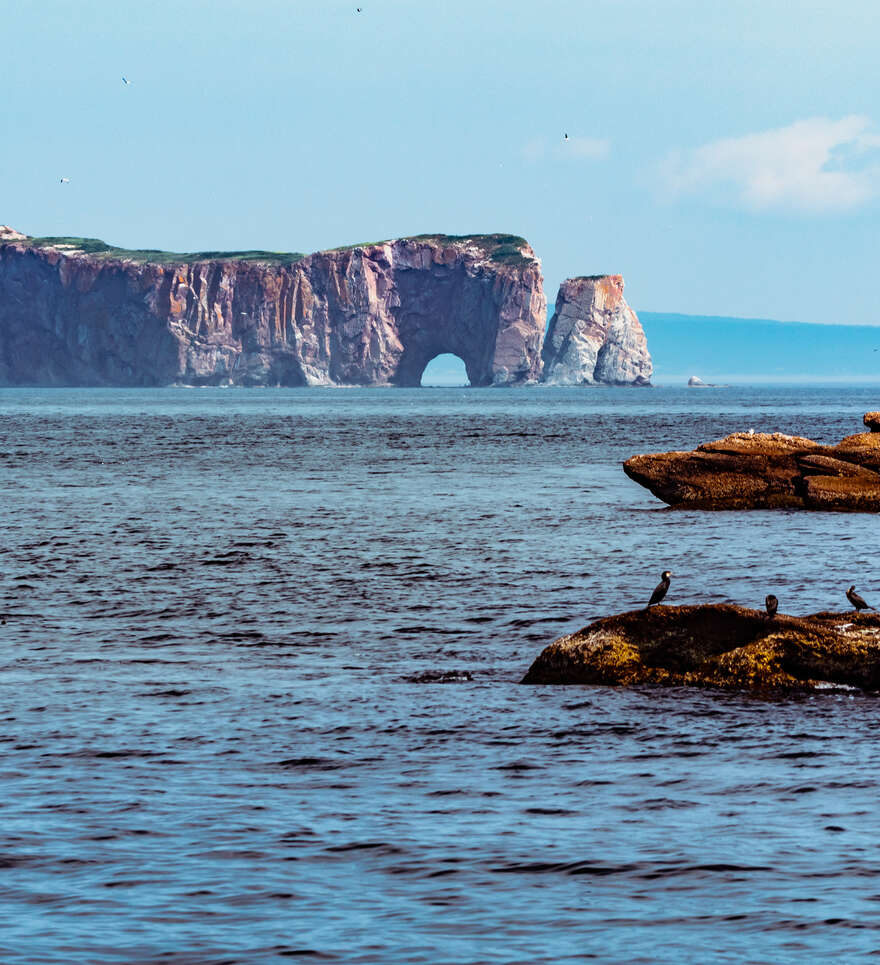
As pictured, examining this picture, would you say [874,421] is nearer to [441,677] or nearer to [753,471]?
[753,471]

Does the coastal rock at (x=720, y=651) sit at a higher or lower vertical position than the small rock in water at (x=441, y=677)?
higher

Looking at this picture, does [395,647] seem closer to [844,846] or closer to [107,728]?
[107,728]

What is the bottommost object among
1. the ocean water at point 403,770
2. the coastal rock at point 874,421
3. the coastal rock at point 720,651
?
the ocean water at point 403,770

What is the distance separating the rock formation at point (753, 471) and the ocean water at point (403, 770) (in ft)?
30.7

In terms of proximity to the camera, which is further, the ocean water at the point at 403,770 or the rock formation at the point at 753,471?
the rock formation at the point at 753,471

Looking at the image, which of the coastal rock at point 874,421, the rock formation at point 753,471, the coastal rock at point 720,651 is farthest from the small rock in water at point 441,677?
the coastal rock at point 874,421

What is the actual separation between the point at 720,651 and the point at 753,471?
2567 centimetres

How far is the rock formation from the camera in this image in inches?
1634

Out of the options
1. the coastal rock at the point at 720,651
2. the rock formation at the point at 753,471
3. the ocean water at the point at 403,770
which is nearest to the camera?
the ocean water at the point at 403,770

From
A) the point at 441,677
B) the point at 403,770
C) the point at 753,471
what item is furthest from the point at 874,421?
the point at 403,770

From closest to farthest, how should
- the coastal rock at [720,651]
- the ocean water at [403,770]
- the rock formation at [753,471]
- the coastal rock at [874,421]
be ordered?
the ocean water at [403,770], the coastal rock at [720,651], the rock formation at [753,471], the coastal rock at [874,421]

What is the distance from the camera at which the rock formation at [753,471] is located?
41.5 meters

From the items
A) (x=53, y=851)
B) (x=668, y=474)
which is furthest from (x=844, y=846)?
(x=668, y=474)

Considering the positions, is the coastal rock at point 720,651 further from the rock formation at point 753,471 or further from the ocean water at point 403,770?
the rock formation at point 753,471
